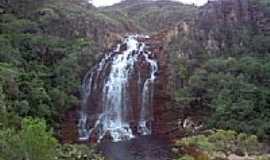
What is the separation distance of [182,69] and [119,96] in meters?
4.16

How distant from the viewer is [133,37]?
124ft

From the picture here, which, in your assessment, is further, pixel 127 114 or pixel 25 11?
pixel 25 11

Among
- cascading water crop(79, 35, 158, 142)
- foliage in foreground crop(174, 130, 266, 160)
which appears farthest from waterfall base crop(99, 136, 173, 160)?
cascading water crop(79, 35, 158, 142)

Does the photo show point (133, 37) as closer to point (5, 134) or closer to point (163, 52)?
point (163, 52)

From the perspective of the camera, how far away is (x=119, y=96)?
32906mm

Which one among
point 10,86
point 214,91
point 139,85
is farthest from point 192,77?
point 10,86

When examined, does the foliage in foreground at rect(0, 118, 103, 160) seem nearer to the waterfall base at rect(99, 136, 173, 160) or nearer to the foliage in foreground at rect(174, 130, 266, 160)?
the foliage in foreground at rect(174, 130, 266, 160)

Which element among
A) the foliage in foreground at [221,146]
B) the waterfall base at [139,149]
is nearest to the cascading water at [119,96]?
the waterfall base at [139,149]

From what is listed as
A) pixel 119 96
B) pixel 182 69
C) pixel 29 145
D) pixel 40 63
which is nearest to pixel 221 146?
pixel 182 69

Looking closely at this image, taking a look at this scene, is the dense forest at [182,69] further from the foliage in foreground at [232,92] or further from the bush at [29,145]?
the bush at [29,145]

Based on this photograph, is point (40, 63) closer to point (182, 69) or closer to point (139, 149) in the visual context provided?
point (182, 69)

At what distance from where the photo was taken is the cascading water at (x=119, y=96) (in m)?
30.7

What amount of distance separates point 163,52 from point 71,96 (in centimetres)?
740

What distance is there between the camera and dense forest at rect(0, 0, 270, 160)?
25922 mm
